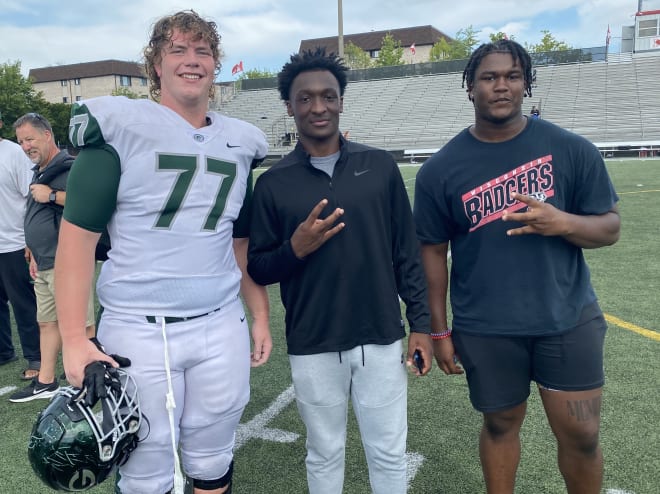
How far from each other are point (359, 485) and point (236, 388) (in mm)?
1119

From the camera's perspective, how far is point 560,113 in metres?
29.1

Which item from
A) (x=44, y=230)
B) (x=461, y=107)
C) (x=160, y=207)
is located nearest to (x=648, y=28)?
(x=461, y=107)

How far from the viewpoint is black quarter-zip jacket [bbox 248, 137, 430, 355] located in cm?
203

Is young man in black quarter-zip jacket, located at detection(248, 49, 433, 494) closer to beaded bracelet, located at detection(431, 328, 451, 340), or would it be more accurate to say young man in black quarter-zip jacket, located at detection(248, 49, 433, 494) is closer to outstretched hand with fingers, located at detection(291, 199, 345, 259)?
outstretched hand with fingers, located at detection(291, 199, 345, 259)

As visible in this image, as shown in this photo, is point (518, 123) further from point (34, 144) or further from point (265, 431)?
point (34, 144)

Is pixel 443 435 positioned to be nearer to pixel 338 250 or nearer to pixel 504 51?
pixel 338 250

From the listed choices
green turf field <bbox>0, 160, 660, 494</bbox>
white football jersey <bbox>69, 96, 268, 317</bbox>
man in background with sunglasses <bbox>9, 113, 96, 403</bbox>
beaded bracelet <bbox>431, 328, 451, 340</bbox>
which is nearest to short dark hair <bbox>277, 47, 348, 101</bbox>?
white football jersey <bbox>69, 96, 268, 317</bbox>

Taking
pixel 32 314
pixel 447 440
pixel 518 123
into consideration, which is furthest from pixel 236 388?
pixel 32 314

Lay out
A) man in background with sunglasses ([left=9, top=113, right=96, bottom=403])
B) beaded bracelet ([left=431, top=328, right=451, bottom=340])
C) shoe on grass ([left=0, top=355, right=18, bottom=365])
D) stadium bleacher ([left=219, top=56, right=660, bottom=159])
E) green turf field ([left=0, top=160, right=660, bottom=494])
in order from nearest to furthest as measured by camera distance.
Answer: beaded bracelet ([left=431, top=328, right=451, bottom=340]) < green turf field ([left=0, top=160, right=660, bottom=494]) < man in background with sunglasses ([left=9, top=113, right=96, bottom=403]) < shoe on grass ([left=0, top=355, right=18, bottom=365]) < stadium bleacher ([left=219, top=56, right=660, bottom=159])

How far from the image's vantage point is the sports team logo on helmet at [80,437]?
1.58 metres

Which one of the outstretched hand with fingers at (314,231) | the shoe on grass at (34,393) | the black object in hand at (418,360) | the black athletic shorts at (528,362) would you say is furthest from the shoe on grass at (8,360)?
the black athletic shorts at (528,362)

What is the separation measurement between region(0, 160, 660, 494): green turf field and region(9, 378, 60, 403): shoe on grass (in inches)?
2.1

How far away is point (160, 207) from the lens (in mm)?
1755

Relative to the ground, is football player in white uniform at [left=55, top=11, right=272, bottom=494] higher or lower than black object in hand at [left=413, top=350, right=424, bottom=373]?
higher
